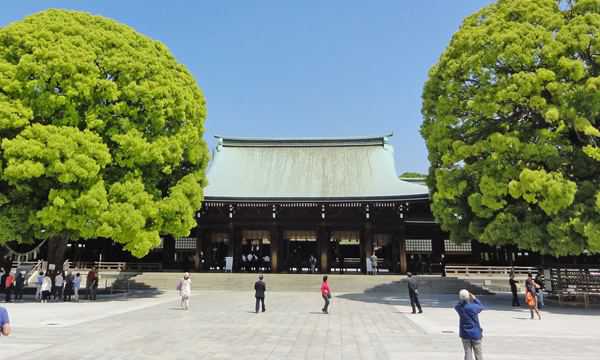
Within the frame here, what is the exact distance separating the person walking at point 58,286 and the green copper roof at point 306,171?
31.2 feet

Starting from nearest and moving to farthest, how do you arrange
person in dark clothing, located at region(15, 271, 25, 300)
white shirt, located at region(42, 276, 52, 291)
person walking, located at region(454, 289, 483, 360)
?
person walking, located at region(454, 289, 483, 360)
white shirt, located at region(42, 276, 52, 291)
person in dark clothing, located at region(15, 271, 25, 300)

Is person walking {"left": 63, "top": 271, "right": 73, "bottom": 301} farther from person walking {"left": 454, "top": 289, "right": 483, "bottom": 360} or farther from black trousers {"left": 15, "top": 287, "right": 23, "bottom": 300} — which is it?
person walking {"left": 454, "top": 289, "right": 483, "bottom": 360}

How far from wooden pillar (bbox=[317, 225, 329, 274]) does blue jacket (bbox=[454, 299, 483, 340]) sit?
19.0m

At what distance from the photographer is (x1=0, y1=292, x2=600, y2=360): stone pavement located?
25.2 feet

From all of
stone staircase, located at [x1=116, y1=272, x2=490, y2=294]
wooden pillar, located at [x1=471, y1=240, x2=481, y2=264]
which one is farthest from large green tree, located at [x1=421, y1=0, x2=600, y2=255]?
wooden pillar, located at [x1=471, y1=240, x2=481, y2=264]

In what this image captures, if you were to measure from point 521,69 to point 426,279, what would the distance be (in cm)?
1232

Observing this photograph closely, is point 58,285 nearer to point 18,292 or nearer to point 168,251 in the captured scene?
point 18,292

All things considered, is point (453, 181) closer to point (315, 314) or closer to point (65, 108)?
point (315, 314)

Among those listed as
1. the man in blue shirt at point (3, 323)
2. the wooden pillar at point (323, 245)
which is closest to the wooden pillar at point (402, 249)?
the wooden pillar at point (323, 245)

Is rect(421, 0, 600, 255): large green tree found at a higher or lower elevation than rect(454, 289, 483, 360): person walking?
higher

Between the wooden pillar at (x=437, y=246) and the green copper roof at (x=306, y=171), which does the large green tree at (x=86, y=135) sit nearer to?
the green copper roof at (x=306, y=171)

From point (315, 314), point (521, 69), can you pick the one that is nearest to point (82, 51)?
point (315, 314)

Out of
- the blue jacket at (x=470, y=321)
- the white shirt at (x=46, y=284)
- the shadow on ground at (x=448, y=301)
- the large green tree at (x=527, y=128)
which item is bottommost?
the shadow on ground at (x=448, y=301)

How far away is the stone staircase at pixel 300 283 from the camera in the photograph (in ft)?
70.3
